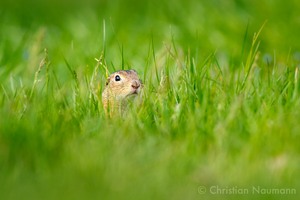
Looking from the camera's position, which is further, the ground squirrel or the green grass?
the ground squirrel

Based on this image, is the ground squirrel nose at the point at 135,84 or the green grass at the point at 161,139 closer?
the green grass at the point at 161,139

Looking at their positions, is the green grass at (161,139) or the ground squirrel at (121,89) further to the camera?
the ground squirrel at (121,89)

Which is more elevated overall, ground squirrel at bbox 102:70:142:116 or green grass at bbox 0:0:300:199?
ground squirrel at bbox 102:70:142:116

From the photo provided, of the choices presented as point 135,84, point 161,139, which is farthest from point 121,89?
point 161,139

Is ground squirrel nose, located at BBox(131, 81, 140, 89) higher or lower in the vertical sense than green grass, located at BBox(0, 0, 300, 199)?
higher

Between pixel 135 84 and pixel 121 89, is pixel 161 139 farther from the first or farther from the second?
pixel 121 89

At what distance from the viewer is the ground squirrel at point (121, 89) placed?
5.33 meters

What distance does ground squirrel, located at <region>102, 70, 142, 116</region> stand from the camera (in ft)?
17.5

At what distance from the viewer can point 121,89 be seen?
17.9 feet

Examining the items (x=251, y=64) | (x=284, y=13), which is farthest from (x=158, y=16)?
(x=251, y=64)

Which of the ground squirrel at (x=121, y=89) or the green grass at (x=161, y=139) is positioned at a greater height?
the ground squirrel at (x=121, y=89)

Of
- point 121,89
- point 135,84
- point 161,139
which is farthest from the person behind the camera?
point 121,89

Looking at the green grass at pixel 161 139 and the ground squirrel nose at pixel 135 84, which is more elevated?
the ground squirrel nose at pixel 135 84

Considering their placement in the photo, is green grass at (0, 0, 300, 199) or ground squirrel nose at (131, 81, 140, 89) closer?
green grass at (0, 0, 300, 199)
